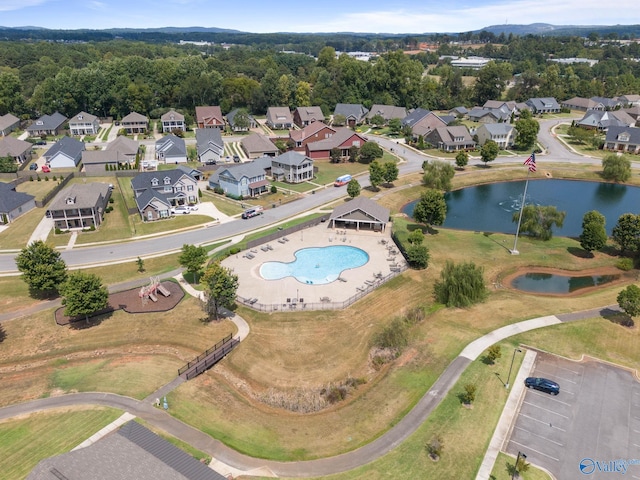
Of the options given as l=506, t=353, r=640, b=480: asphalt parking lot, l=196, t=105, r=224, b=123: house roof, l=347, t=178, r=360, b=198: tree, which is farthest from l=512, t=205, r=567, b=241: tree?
l=196, t=105, r=224, b=123: house roof

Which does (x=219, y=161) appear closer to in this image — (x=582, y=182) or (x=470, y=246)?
(x=470, y=246)

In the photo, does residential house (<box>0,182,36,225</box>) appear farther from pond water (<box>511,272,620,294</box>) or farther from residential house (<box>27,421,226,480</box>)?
pond water (<box>511,272,620,294</box>)

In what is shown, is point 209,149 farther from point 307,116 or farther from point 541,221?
Answer: point 541,221

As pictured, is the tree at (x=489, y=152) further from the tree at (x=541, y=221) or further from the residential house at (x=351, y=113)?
the residential house at (x=351, y=113)

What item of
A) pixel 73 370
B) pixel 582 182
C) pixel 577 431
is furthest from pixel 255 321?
pixel 582 182

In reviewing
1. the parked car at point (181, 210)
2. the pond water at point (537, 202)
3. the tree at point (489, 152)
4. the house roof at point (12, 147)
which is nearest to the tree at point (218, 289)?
the parked car at point (181, 210)

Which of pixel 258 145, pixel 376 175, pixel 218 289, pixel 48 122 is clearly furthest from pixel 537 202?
pixel 48 122
